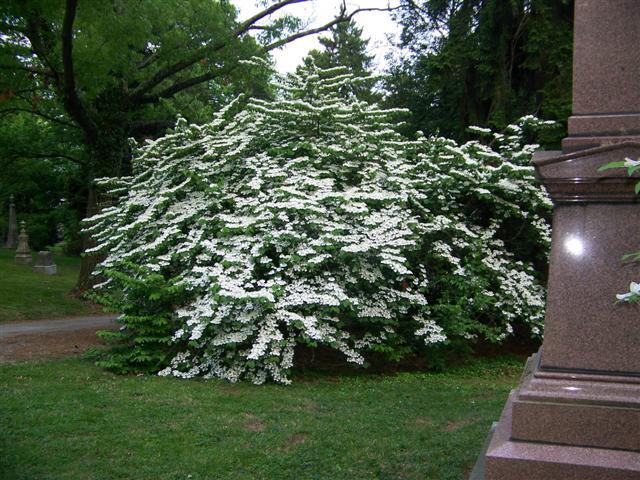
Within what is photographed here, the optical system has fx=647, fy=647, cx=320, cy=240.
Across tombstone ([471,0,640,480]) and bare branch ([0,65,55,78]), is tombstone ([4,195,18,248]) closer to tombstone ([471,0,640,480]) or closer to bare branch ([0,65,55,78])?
bare branch ([0,65,55,78])

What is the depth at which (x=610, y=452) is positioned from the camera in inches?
145

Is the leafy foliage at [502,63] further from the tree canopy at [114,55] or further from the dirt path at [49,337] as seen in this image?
the dirt path at [49,337]

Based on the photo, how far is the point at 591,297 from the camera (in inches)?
156

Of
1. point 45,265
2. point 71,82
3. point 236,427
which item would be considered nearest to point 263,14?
point 71,82

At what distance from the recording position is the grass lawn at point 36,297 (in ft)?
48.7

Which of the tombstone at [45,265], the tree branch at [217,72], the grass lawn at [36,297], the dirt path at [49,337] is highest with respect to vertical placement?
the tree branch at [217,72]

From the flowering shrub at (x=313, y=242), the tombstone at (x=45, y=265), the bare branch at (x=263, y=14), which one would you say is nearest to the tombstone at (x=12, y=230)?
the tombstone at (x=45, y=265)

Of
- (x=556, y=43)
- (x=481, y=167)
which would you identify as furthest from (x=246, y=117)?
(x=556, y=43)

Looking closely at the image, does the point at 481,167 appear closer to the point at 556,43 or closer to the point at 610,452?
the point at 556,43

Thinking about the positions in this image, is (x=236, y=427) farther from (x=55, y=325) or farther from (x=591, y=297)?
(x=55, y=325)

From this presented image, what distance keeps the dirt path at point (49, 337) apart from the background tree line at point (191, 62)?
310cm

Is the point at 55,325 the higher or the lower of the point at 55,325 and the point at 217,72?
the lower

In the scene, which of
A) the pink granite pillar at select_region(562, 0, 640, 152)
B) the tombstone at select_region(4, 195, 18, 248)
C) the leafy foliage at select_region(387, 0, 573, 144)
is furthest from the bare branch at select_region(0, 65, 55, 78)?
the tombstone at select_region(4, 195, 18, 248)

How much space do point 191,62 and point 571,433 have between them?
45.9 feet
